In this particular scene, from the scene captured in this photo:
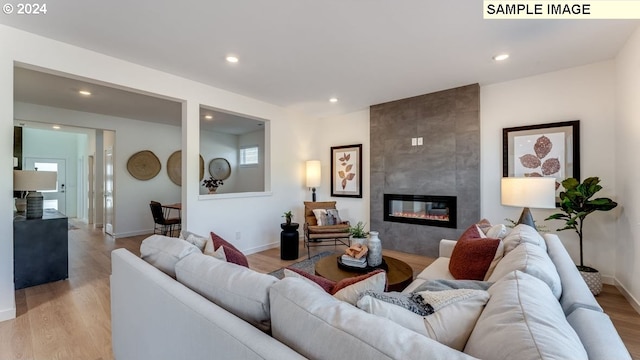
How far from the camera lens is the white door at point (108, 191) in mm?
5563

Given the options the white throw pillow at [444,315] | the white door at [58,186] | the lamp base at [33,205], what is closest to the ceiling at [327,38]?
the lamp base at [33,205]

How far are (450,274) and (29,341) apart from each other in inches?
125

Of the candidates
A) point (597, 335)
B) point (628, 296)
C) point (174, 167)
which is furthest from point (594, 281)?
point (174, 167)

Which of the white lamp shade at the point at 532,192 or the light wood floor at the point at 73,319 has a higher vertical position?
the white lamp shade at the point at 532,192

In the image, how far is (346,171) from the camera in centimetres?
508

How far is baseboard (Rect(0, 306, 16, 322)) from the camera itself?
221 centimetres

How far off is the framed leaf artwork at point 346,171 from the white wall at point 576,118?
2.03 meters

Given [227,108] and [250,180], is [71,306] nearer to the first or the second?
[227,108]

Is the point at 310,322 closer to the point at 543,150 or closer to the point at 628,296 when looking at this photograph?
the point at 628,296

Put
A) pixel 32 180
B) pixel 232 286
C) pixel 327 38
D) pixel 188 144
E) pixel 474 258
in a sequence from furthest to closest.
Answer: pixel 188 144, pixel 32 180, pixel 327 38, pixel 474 258, pixel 232 286

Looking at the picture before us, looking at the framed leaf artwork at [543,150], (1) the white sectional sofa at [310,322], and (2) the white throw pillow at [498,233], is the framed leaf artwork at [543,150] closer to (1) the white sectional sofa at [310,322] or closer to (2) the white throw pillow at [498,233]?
(2) the white throw pillow at [498,233]

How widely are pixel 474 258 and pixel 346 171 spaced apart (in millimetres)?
3374

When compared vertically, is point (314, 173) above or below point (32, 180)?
above

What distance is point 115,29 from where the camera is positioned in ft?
7.55
